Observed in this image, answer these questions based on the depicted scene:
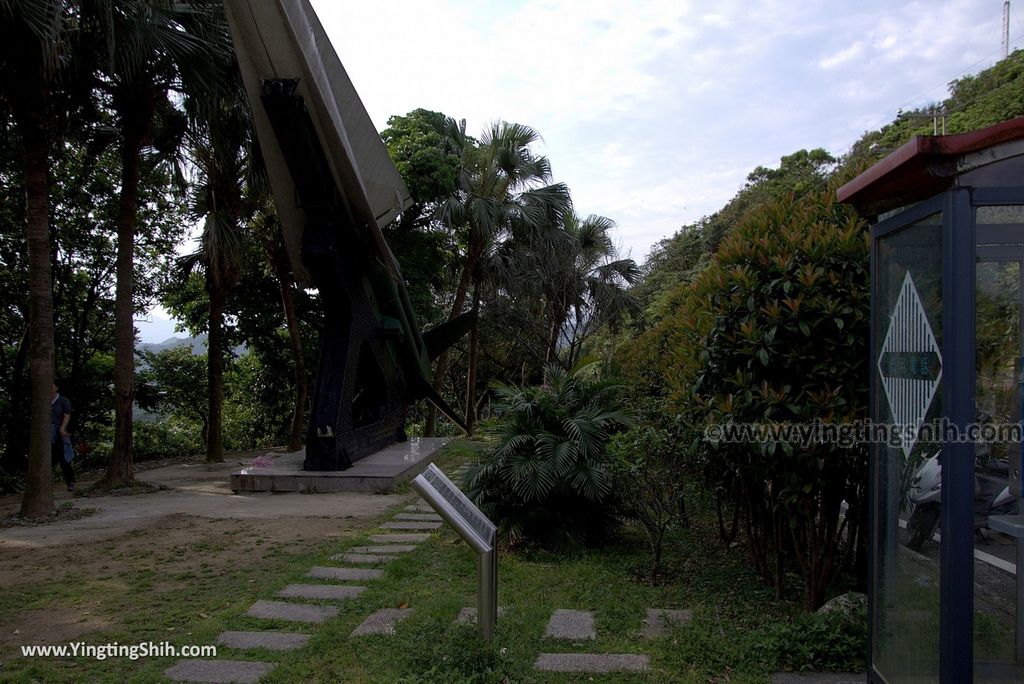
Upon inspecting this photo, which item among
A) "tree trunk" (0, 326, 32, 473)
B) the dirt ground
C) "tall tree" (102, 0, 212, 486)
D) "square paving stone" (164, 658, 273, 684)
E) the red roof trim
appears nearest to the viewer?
the red roof trim

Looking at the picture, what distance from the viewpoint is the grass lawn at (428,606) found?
3.69m

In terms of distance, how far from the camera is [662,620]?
176 inches

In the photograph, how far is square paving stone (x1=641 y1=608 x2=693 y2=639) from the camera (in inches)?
168

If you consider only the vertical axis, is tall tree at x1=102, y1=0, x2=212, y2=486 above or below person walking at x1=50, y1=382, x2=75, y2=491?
above

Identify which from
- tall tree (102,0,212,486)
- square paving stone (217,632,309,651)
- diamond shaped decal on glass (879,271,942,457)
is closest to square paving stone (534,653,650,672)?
square paving stone (217,632,309,651)

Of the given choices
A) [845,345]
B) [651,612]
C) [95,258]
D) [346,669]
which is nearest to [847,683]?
[651,612]

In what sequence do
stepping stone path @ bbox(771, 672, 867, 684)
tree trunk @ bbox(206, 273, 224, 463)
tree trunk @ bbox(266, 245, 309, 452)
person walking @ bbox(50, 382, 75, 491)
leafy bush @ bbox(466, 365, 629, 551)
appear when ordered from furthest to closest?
tree trunk @ bbox(266, 245, 309, 452) → tree trunk @ bbox(206, 273, 224, 463) → person walking @ bbox(50, 382, 75, 491) → leafy bush @ bbox(466, 365, 629, 551) → stepping stone path @ bbox(771, 672, 867, 684)

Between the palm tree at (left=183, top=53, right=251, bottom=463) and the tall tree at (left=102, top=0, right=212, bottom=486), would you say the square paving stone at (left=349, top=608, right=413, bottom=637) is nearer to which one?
the tall tree at (left=102, top=0, right=212, bottom=486)

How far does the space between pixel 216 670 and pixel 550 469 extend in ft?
9.77

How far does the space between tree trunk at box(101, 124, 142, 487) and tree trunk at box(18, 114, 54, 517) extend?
1.65 meters

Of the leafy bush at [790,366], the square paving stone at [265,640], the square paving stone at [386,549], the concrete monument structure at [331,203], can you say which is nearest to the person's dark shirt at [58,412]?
the concrete monument structure at [331,203]

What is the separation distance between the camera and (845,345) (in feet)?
13.6

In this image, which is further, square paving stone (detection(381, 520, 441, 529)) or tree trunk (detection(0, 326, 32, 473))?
tree trunk (detection(0, 326, 32, 473))

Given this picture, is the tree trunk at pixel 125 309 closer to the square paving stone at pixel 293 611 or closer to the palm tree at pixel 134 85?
the palm tree at pixel 134 85
